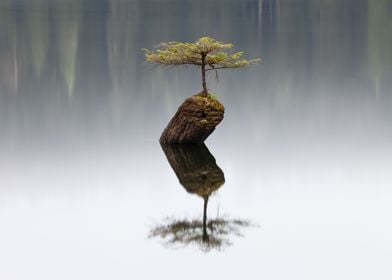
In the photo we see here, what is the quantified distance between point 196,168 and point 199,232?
557 centimetres

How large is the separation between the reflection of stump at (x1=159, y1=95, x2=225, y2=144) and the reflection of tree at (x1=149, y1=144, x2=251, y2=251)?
32 cm

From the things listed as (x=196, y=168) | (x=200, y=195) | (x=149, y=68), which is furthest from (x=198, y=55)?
(x=149, y=68)

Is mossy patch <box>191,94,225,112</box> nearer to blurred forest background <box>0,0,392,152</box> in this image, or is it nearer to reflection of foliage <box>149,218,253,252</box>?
blurred forest background <box>0,0,392,152</box>

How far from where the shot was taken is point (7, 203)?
18.2 meters

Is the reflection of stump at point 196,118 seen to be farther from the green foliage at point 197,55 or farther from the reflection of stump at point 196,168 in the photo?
the green foliage at point 197,55

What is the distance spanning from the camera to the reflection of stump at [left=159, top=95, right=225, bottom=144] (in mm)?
23031

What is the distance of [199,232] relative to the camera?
622 inches

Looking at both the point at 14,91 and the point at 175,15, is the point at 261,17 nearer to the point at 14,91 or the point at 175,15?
the point at 175,15

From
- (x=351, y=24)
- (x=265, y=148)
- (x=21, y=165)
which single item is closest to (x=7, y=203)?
(x=21, y=165)

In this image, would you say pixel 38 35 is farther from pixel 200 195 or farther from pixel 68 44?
pixel 200 195

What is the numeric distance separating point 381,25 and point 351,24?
6706 mm

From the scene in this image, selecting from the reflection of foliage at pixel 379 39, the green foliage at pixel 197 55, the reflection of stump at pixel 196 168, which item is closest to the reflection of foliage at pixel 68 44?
the green foliage at pixel 197 55

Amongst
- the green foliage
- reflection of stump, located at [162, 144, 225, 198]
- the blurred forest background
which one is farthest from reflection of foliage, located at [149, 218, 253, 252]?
the blurred forest background

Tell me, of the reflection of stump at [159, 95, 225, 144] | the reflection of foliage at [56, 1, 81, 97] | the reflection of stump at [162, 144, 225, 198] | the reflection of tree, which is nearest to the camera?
the reflection of tree
